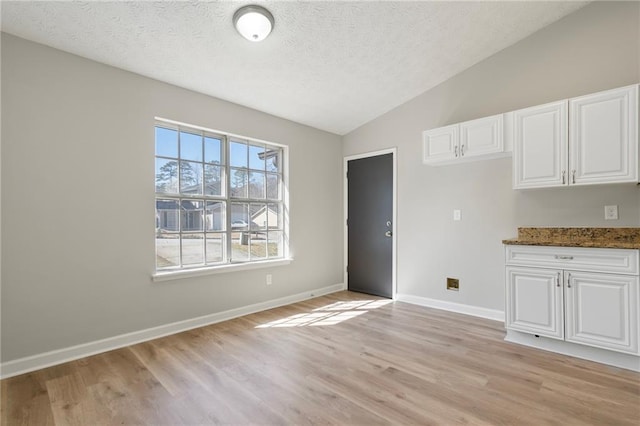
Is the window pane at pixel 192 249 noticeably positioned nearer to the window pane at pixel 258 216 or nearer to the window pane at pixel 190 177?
the window pane at pixel 190 177

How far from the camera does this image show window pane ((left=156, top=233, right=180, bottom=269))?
10.1 ft

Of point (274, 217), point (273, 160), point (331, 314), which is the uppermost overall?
point (273, 160)

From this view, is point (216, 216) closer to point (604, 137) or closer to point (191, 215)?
point (191, 215)

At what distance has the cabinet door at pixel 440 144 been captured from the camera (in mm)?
3475

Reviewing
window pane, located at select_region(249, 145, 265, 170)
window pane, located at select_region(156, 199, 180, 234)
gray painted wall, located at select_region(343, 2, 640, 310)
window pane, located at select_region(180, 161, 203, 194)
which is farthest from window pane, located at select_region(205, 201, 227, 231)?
gray painted wall, located at select_region(343, 2, 640, 310)

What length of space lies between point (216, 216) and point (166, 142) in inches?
36.3

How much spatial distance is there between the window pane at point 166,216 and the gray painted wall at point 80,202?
0.45 ft

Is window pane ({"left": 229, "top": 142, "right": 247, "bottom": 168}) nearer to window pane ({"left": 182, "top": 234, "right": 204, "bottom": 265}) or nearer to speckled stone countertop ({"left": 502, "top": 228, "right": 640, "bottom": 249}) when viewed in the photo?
window pane ({"left": 182, "top": 234, "right": 204, "bottom": 265})

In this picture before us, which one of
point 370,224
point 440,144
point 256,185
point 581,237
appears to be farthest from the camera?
point 370,224

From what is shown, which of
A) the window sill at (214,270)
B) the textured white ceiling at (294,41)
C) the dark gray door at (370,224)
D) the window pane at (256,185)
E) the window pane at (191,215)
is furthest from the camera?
the dark gray door at (370,224)

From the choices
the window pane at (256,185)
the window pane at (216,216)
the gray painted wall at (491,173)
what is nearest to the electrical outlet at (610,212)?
the gray painted wall at (491,173)

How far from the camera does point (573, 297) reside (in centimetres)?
252

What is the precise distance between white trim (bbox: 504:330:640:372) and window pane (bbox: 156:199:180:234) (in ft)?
11.2

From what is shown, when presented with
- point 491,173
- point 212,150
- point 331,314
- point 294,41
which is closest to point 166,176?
point 212,150
